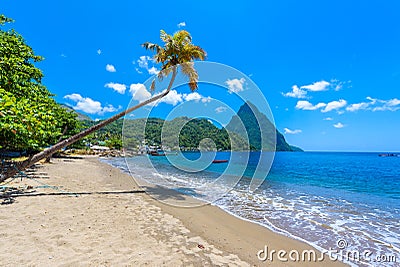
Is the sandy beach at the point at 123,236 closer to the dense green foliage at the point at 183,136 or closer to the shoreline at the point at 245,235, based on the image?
the shoreline at the point at 245,235

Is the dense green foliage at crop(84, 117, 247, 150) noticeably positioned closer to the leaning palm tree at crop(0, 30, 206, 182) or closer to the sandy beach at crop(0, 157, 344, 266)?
the leaning palm tree at crop(0, 30, 206, 182)

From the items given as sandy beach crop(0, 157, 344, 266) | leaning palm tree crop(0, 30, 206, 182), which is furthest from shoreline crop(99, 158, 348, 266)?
leaning palm tree crop(0, 30, 206, 182)

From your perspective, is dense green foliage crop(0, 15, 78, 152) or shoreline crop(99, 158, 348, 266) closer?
shoreline crop(99, 158, 348, 266)

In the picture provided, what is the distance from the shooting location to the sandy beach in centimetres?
407

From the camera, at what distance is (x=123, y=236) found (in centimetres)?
509

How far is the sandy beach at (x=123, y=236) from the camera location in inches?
160

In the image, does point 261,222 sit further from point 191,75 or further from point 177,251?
point 191,75

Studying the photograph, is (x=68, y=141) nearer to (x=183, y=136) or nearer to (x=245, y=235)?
(x=245, y=235)

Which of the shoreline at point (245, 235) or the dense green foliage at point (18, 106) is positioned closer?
the shoreline at point (245, 235)

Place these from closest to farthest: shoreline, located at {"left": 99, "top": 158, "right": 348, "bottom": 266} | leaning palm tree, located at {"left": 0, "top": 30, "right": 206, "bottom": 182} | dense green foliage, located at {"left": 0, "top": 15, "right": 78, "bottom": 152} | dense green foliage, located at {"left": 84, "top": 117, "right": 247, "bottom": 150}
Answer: shoreline, located at {"left": 99, "top": 158, "right": 348, "bottom": 266} < dense green foliage, located at {"left": 0, "top": 15, "right": 78, "bottom": 152} < leaning palm tree, located at {"left": 0, "top": 30, "right": 206, "bottom": 182} < dense green foliage, located at {"left": 84, "top": 117, "right": 247, "bottom": 150}

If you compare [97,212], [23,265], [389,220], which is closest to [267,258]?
[23,265]

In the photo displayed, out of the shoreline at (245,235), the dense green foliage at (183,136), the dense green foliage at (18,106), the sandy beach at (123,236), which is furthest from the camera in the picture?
the dense green foliage at (183,136)

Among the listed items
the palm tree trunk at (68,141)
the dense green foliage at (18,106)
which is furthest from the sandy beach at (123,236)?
the dense green foliage at (18,106)

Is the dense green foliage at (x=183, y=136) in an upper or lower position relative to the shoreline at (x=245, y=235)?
upper
